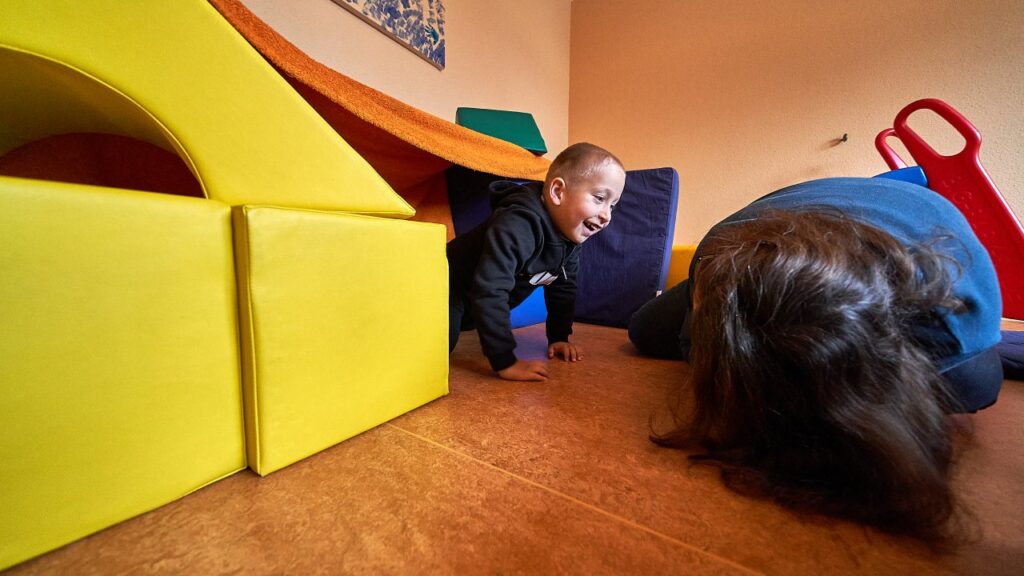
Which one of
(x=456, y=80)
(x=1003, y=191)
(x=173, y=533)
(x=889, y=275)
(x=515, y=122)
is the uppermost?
(x=456, y=80)

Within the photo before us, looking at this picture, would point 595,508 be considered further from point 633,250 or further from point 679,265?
point 679,265

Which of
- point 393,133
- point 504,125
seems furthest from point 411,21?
point 393,133

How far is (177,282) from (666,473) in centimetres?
51

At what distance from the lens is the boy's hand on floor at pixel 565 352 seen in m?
0.86

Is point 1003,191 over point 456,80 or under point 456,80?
under

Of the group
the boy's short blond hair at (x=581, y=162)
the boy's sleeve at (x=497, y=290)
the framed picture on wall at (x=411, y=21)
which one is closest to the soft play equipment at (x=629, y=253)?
the boy's short blond hair at (x=581, y=162)

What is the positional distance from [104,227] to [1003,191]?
8.61 feet

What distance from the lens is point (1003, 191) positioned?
1.54m

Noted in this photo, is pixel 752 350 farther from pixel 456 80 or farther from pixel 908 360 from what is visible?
pixel 456 80

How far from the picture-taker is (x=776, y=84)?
1907 mm

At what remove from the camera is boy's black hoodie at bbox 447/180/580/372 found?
2.29ft

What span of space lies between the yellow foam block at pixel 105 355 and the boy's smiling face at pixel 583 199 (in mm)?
618

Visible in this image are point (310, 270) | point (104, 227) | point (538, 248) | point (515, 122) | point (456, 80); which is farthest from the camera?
point (515, 122)

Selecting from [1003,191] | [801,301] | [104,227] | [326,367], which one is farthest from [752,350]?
[1003,191]
